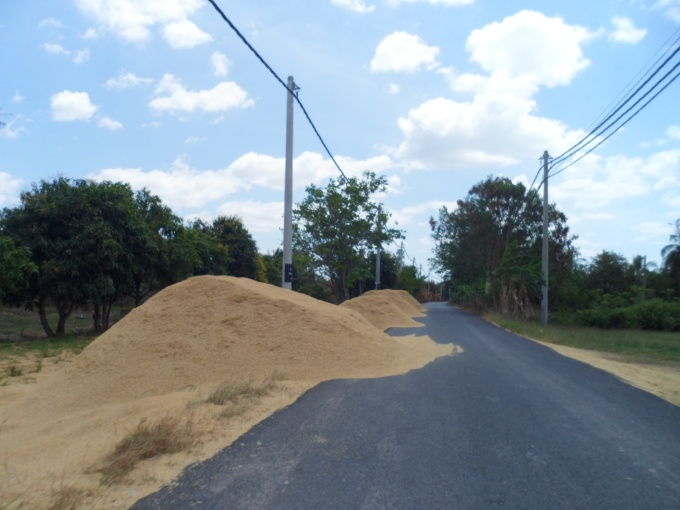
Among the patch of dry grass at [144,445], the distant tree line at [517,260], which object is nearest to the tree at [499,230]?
the distant tree line at [517,260]

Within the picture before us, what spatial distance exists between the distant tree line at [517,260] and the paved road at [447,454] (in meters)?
28.0

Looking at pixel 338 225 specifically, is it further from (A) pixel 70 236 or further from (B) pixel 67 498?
(B) pixel 67 498

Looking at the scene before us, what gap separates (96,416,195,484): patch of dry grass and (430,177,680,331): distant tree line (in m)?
31.4

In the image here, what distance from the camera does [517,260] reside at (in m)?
35.0

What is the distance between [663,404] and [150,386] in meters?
8.03

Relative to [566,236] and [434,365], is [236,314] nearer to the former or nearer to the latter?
Result: [434,365]

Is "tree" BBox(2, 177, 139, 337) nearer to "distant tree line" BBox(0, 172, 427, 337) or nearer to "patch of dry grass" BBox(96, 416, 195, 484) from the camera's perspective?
"distant tree line" BBox(0, 172, 427, 337)

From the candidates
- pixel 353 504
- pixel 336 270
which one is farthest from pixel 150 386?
pixel 336 270

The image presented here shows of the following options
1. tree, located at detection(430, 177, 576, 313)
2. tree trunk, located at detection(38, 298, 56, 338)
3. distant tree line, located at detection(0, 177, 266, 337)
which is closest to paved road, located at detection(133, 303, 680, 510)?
distant tree line, located at detection(0, 177, 266, 337)

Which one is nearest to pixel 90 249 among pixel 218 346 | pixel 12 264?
pixel 12 264

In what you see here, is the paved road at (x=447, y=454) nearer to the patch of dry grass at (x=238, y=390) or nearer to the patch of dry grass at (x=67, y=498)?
the patch of dry grass at (x=67, y=498)

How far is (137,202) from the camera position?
2431cm

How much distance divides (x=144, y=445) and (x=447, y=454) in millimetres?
3012

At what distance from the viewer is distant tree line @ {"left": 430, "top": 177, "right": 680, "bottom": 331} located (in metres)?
37.4
